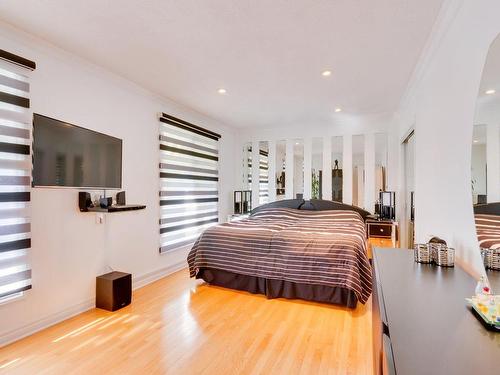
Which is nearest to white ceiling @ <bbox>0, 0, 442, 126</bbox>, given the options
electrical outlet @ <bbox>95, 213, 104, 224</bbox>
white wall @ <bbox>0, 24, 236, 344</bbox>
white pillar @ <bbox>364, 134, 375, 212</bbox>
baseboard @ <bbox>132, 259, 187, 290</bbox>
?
white wall @ <bbox>0, 24, 236, 344</bbox>

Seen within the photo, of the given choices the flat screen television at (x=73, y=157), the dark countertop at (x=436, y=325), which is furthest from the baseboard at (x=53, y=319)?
the dark countertop at (x=436, y=325)

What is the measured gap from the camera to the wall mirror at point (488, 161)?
1.12 metres

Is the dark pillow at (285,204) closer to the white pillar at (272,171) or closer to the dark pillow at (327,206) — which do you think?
the dark pillow at (327,206)

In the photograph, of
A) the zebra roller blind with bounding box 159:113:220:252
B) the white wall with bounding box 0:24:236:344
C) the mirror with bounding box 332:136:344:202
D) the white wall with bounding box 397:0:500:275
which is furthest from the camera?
the mirror with bounding box 332:136:344:202

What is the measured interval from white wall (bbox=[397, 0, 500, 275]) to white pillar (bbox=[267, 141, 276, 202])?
9.03 ft

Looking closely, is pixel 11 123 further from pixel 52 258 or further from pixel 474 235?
pixel 474 235

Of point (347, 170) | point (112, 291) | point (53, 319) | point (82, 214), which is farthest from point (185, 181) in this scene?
point (347, 170)

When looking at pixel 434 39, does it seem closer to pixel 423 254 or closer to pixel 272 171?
pixel 423 254

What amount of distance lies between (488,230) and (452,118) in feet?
2.84

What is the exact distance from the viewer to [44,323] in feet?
7.46

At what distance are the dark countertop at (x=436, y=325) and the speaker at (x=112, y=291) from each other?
2358 millimetres

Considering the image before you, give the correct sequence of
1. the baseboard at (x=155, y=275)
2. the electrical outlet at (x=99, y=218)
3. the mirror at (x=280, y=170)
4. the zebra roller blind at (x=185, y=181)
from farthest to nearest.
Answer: the mirror at (x=280, y=170), the zebra roller blind at (x=185, y=181), the baseboard at (x=155, y=275), the electrical outlet at (x=99, y=218)

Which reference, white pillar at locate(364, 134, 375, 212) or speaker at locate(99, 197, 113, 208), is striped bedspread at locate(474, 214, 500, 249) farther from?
white pillar at locate(364, 134, 375, 212)

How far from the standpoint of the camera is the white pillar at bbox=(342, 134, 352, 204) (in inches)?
179
